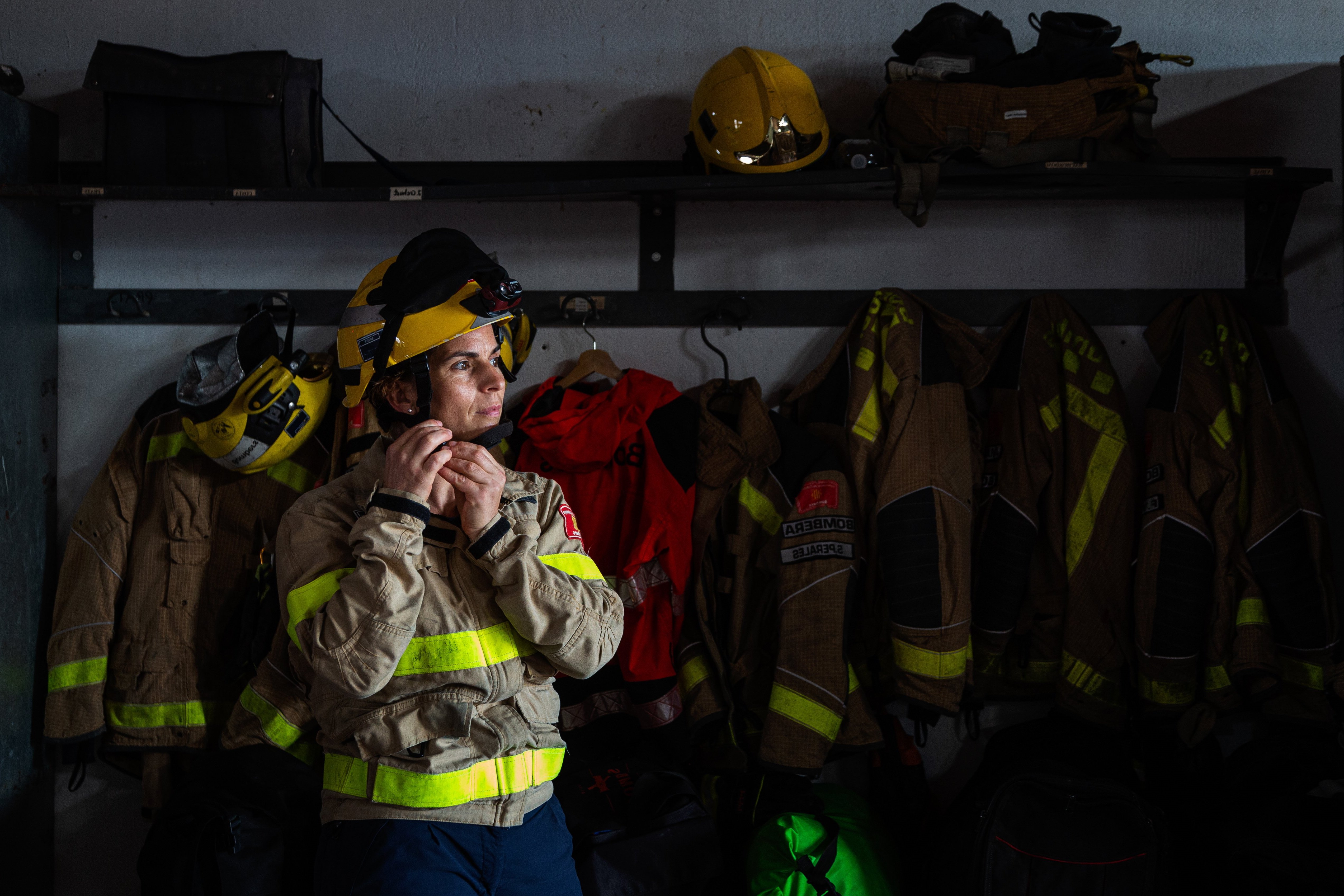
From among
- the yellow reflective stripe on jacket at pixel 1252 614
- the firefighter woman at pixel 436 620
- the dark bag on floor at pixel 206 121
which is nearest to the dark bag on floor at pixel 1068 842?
the yellow reflective stripe on jacket at pixel 1252 614

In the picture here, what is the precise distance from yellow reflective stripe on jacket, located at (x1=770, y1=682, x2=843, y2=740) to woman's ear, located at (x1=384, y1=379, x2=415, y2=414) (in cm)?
119

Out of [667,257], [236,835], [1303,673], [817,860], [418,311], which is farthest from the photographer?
[667,257]

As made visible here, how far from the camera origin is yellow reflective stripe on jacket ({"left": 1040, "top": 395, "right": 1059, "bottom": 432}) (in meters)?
2.41

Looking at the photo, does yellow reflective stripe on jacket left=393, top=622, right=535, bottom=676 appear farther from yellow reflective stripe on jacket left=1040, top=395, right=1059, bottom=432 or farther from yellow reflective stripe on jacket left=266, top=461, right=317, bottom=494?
yellow reflective stripe on jacket left=1040, top=395, right=1059, bottom=432

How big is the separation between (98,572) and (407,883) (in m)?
1.51

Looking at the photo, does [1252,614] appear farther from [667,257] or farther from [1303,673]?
[667,257]

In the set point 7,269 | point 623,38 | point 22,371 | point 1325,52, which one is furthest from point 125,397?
point 1325,52

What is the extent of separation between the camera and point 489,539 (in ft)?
4.81

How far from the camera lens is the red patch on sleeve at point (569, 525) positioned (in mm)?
1666

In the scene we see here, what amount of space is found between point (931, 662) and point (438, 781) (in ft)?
4.19

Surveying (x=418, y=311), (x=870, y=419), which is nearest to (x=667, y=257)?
(x=870, y=419)

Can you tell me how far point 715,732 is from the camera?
241 centimetres

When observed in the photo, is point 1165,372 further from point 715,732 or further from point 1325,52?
point 715,732

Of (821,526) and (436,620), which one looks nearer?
(436,620)
